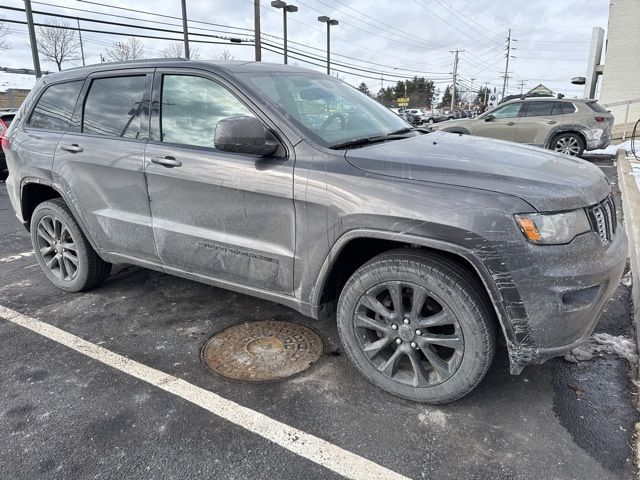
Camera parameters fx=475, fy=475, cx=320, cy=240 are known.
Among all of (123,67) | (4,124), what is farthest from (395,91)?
(123,67)

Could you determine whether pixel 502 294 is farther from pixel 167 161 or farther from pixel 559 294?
pixel 167 161

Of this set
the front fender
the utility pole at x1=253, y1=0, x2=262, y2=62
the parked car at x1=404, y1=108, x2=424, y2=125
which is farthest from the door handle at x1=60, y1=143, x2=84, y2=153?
the utility pole at x1=253, y1=0, x2=262, y2=62

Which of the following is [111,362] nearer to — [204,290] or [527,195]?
[204,290]

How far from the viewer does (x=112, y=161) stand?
3.38 metres

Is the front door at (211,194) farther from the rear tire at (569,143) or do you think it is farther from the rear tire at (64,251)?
the rear tire at (569,143)

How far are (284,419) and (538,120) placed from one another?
11.4 metres

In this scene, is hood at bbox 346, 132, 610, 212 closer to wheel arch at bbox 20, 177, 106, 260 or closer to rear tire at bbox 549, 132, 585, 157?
wheel arch at bbox 20, 177, 106, 260

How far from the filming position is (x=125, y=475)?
2135mm

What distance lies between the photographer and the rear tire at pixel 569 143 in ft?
37.5

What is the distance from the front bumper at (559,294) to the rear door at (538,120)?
10.3 meters

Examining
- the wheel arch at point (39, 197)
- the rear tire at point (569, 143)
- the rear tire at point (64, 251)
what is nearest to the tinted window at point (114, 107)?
the wheel arch at point (39, 197)

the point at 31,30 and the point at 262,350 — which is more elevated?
the point at 31,30

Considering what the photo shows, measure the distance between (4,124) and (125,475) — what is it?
10.7 meters

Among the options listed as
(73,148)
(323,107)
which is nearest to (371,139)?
(323,107)
